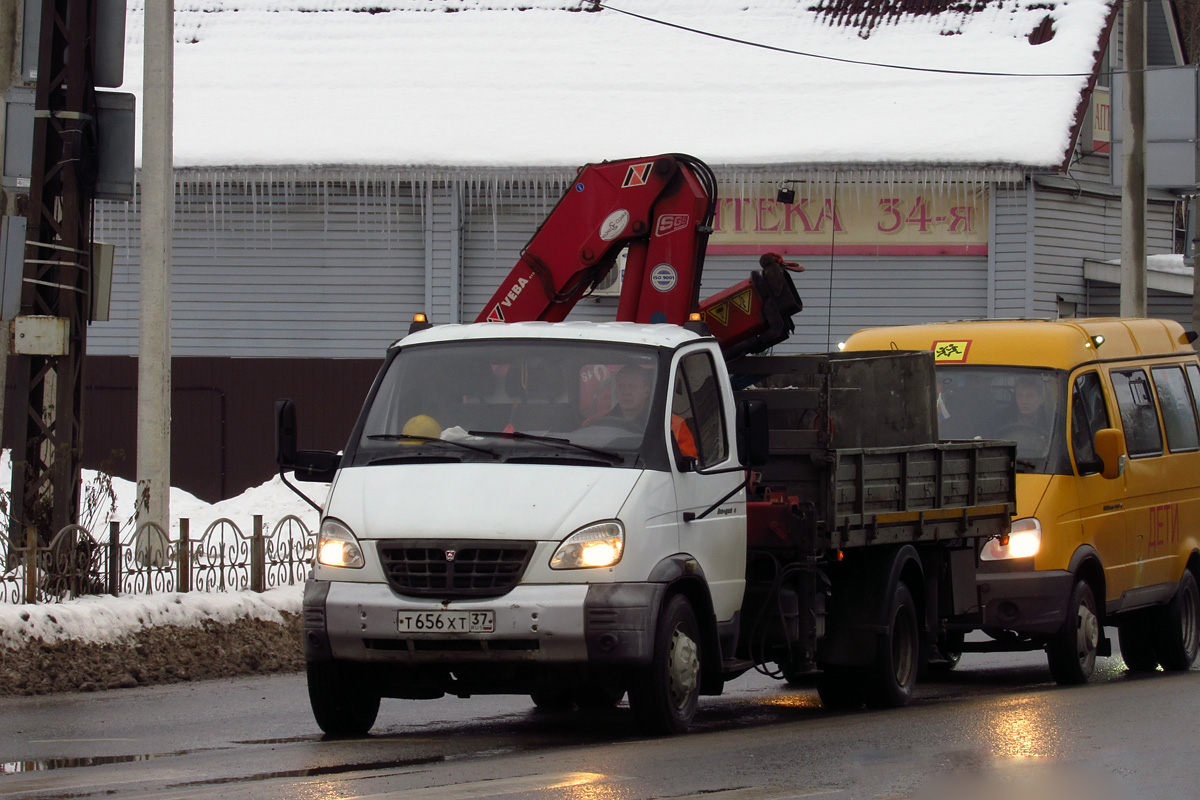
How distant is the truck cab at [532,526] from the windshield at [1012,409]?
3.48 m

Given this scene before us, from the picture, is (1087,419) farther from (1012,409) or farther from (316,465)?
(316,465)

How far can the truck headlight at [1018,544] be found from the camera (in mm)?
11945

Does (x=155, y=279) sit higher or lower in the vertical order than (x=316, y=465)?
higher

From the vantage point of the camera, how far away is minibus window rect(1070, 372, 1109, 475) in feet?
40.5

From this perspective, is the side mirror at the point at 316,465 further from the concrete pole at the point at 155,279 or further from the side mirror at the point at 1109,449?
the side mirror at the point at 1109,449

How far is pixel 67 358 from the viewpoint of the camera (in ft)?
43.1

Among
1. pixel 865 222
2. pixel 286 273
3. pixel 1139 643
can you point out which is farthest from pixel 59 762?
pixel 865 222

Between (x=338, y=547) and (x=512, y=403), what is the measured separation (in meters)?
1.15

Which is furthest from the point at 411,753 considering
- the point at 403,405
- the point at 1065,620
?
the point at 1065,620

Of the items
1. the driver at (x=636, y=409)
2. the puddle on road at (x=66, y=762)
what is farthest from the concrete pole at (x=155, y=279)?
the driver at (x=636, y=409)

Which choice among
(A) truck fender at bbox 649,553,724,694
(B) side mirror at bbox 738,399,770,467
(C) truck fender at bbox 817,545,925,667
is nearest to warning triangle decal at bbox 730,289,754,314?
(C) truck fender at bbox 817,545,925,667

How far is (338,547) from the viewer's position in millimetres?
8555

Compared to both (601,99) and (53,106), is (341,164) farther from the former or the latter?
(53,106)

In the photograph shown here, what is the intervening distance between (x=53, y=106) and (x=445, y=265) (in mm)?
12692
